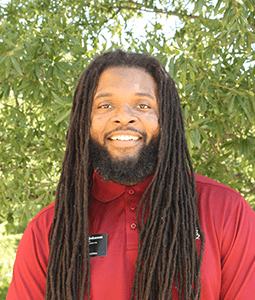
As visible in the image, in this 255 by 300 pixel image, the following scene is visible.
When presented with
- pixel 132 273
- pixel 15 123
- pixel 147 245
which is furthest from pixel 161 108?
pixel 15 123

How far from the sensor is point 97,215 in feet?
5.68

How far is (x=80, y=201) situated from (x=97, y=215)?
0.11 metres

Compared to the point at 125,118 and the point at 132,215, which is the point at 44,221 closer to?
the point at 132,215

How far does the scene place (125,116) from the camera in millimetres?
1637

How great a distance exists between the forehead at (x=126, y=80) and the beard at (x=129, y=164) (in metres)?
0.24

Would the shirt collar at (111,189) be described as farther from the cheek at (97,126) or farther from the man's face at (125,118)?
the cheek at (97,126)

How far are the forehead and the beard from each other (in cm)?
24

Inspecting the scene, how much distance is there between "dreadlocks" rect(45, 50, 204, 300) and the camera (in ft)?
4.93

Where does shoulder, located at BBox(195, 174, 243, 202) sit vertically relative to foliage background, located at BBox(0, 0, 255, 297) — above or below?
below

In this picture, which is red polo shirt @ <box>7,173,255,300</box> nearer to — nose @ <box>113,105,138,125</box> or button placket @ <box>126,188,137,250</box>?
button placket @ <box>126,188,137,250</box>

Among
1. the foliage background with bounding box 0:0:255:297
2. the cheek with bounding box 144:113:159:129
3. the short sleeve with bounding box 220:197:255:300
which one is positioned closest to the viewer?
the short sleeve with bounding box 220:197:255:300

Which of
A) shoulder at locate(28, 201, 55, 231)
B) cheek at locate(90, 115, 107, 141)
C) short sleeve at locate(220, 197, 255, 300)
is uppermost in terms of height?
cheek at locate(90, 115, 107, 141)

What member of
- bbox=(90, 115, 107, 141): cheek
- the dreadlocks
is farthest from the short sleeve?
bbox=(90, 115, 107, 141): cheek

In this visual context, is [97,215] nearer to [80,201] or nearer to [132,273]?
[80,201]
